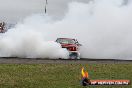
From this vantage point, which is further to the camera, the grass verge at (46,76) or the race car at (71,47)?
the race car at (71,47)

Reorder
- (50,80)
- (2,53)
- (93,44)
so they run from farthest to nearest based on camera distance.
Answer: (93,44)
(2,53)
(50,80)

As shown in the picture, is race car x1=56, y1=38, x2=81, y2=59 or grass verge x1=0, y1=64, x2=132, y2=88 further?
race car x1=56, y1=38, x2=81, y2=59

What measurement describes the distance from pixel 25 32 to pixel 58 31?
25.7 feet

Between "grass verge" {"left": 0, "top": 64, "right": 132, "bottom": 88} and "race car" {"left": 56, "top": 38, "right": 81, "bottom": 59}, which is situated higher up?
"race car" {"left": 56, "top": 38, "right": 81, "bottom": 59}

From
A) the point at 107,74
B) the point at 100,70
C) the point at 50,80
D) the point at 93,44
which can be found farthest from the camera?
the point at 93,44

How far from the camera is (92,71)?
76.4ft

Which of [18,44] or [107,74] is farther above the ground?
[18,44]

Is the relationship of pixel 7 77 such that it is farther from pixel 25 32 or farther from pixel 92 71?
pixel 25 32

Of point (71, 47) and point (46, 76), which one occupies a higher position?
point (71, 47)

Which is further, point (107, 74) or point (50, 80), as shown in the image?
point (107, 74)

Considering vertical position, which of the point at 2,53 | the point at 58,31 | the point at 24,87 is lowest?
Result: the point at 24,87

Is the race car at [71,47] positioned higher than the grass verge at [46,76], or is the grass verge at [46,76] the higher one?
→ the race car at [71,47]

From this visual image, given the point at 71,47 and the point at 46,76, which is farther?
the point at 71,47

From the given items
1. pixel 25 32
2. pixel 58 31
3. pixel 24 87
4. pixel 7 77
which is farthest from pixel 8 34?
pixel 24 87
